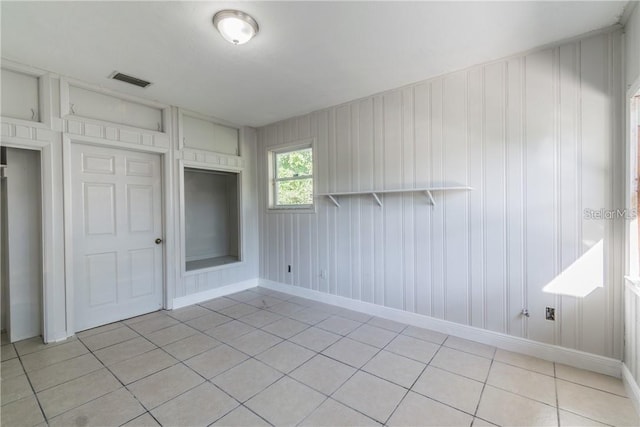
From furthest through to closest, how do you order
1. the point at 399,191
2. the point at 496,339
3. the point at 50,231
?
the point at 399,191 → the point at 50,231 → the point at 496,339

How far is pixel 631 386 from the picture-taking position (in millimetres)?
Result: 1971

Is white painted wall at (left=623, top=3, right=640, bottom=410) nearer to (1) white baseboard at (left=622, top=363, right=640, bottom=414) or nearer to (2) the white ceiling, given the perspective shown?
(1) white baseboard at (left=622, top=363, right=640, bottom=414)

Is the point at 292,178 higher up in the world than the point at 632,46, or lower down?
lower down

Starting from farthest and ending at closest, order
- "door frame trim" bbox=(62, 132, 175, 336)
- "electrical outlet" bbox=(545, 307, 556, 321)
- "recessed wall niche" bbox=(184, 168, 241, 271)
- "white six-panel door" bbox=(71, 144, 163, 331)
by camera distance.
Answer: "recessed wall niche" bbox=(184, 168, 241, 271) → "white six-panel door" bbox=(71, 144, 163, 331) → "door frame trim" bbox=(62, 132, 175, 336) → "electrical outlet" bbox=(545, 307, 556, 321)

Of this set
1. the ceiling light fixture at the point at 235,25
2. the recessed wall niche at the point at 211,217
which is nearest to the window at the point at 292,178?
the recessed wall niche at the point at 211,217

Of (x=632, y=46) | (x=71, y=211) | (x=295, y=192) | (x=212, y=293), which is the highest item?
(x=632, y=46)

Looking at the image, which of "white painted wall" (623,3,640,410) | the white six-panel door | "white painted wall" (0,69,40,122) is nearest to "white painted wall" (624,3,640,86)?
"white painted wall" (623,3,640,410)

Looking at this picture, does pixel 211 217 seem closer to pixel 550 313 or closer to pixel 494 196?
pixel 494 196

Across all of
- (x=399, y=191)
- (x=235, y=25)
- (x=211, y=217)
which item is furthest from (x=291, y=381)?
(x=211, y=217)

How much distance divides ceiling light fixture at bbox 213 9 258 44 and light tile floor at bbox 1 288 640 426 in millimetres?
2594

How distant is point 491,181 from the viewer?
2.73 meters

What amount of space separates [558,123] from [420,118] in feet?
3.88

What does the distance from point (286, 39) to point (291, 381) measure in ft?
8.79

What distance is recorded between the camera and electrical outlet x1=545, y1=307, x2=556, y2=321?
2457 millimetres
